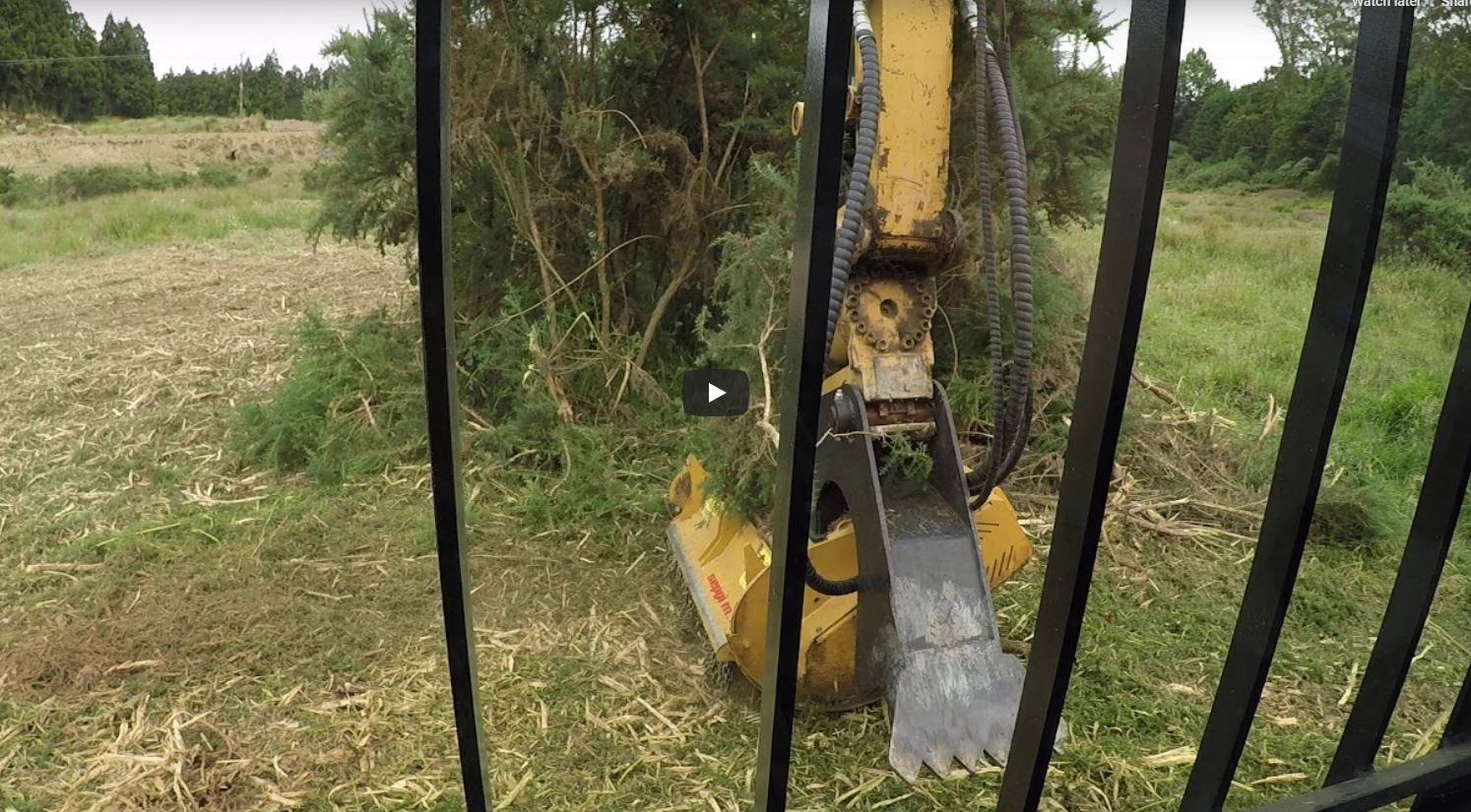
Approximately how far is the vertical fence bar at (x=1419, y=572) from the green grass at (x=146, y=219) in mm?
10348

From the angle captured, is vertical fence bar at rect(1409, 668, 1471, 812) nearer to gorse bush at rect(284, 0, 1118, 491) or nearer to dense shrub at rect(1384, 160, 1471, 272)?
gorse bush at rect(284, 0, 1118, 491)

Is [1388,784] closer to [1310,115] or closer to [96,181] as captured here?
[1310,115]

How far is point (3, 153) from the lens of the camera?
10023mm

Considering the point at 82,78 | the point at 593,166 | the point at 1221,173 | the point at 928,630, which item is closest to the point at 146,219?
the point at 82,78

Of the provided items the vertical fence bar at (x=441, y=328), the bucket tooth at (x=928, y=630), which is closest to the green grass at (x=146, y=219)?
the bucket tooth at (x=928, y=630)

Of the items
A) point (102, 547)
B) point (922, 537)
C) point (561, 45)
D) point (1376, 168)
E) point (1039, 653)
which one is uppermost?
point (561, 45)

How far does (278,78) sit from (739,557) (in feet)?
24.0

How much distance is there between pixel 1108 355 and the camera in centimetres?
95

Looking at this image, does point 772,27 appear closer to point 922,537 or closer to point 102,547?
point 922,537

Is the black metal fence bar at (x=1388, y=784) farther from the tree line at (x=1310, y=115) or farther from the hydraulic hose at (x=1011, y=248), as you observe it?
the tree line at (x=1310, y=115)

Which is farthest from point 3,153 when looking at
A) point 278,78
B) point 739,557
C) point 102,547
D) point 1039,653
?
point 1039,653

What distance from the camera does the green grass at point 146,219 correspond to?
9.84 meters

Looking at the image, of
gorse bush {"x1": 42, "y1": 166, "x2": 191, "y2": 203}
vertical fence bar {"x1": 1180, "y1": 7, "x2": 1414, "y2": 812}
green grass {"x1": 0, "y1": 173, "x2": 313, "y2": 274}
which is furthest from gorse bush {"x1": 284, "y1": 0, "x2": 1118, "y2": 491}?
gorse bush {"x1": 42, "y1": 166, "x2": 191, "y2": 203}

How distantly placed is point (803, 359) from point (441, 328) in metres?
0.33
